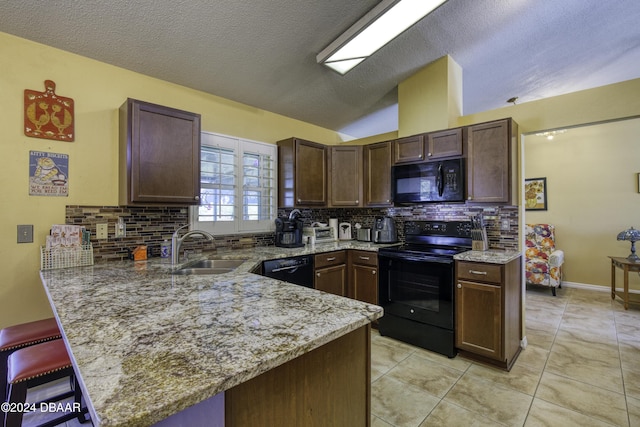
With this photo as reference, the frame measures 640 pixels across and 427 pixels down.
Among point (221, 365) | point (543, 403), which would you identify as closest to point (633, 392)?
point (543, 403)

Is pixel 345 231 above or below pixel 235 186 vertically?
below

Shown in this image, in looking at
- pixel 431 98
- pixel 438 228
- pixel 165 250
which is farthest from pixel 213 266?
pixel 431 98

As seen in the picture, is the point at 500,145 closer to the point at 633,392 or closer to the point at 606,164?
the point at 633,392

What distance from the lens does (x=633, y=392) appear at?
2002 millimetres

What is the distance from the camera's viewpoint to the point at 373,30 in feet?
7.35

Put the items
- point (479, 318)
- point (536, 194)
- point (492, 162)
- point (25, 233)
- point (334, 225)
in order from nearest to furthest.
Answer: point (25, 233), point (479, 318), point (492, 162), point (334, 225), point (536, 194)

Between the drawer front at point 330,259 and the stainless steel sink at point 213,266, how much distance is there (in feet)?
2.62

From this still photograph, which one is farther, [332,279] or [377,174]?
[377,174]

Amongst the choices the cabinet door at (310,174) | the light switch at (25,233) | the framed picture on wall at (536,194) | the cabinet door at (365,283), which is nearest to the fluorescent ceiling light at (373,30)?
the cabinet door at (310,174)

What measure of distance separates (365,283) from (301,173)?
4.65ft

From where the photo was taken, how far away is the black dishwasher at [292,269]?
2465 millimetres

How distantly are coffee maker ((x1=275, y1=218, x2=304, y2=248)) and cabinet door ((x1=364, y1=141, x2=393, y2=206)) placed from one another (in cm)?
97

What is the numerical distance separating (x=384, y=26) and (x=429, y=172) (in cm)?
141

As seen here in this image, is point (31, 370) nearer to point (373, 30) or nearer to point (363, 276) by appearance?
point (363, 276)
